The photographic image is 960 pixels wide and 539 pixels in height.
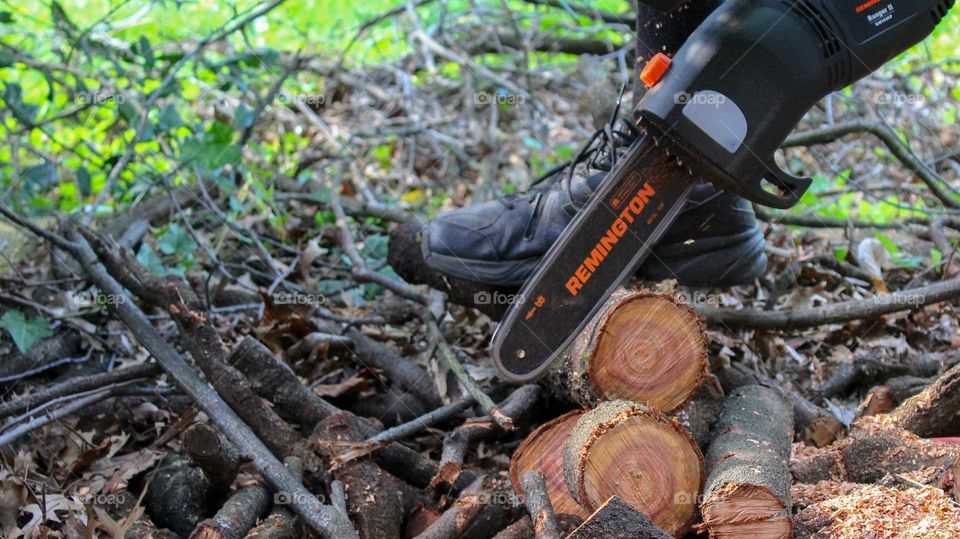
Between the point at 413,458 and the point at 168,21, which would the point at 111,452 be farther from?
the point at 168,21

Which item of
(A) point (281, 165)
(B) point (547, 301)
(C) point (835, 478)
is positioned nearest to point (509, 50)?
(A) point (281, 165)

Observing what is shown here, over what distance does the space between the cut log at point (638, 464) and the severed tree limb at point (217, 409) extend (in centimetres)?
49

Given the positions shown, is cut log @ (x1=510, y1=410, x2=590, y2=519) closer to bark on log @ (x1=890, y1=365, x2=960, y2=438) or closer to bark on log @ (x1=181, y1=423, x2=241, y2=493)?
bark on log @ (x1=181, y1=423, x2=241, y2=493)

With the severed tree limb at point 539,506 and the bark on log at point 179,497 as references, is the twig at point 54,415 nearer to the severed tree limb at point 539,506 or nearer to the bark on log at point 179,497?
the bark on log at point 179,497

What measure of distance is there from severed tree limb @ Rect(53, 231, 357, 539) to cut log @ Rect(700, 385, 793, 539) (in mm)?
728

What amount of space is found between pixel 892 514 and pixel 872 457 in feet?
1.16

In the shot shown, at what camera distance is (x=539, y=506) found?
70.0 inches

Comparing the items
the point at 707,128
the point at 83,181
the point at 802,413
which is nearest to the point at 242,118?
the point at 83,181

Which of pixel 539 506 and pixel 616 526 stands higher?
pixel 616 526

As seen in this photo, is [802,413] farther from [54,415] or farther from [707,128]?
[54,415]

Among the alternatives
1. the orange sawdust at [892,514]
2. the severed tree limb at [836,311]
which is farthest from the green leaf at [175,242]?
the orange sawdust at [892,514]

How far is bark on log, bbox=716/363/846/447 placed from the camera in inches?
91.4

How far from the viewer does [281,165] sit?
14.0 feet

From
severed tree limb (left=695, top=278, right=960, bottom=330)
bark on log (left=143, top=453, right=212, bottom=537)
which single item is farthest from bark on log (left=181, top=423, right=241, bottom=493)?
severed tree limb (left=695, top=278, right=960, bottom=330)
